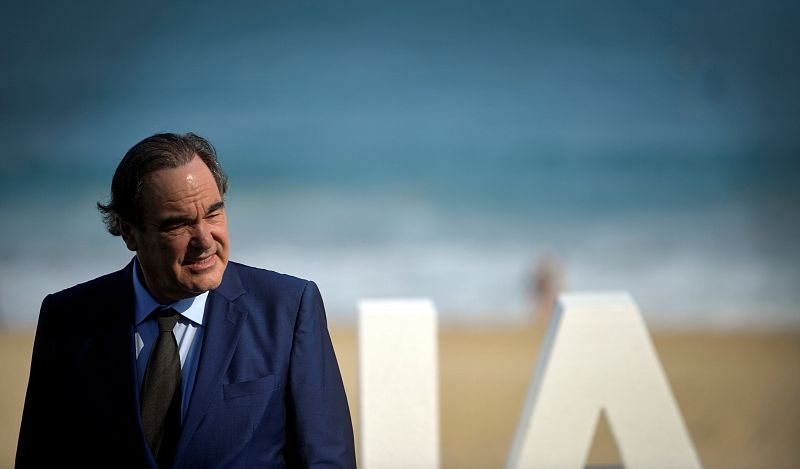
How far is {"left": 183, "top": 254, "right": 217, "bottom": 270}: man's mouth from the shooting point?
6.10 ft

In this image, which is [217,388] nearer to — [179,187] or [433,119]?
[179,187]

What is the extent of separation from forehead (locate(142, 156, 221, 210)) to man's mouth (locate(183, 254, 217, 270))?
0.31 feet

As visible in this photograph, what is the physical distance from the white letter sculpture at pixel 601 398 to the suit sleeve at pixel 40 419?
1.81 meters

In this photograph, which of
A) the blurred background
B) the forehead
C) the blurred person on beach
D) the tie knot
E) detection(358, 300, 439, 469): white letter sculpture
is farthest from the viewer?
the blurred background

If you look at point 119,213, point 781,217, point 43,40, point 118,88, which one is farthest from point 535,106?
point 119,213

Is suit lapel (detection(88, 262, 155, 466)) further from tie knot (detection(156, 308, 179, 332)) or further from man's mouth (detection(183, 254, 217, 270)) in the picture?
man's mouth (detection(183, 254, 217, 270))

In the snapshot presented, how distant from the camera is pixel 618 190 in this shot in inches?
745

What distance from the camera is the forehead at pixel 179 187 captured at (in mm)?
1848

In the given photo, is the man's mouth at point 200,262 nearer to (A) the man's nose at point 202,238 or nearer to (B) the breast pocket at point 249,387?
(A) the man's nose at point 202,238

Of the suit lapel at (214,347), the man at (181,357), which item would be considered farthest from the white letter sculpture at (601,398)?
the suit lapel at (214,347)

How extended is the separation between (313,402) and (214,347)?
0.65 ft

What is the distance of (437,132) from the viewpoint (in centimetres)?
1920

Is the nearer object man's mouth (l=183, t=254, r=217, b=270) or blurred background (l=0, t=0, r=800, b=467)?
man's mouth (l=183, t=254, r=217, b=270)

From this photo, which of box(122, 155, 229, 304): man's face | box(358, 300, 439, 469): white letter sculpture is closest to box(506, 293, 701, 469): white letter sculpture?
box(358, 300, 439, 469): white letter sculpture
